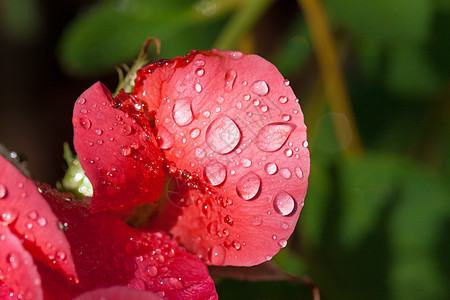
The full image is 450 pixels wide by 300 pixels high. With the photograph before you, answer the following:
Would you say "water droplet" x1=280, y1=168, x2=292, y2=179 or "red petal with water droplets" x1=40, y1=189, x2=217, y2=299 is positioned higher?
"water droplet" x1=280, y1=168, x2=292, y2=179

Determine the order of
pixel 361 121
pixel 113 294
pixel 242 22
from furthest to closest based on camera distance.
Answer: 1. pixel 361 121
2. pixel 242 22
3. pixel 113 294

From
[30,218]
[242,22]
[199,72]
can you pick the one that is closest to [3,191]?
[30,218]

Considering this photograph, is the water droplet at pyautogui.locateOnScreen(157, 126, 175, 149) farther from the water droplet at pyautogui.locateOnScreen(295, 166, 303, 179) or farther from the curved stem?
the curved stem

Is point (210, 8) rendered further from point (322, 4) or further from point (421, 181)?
point (421, 181)

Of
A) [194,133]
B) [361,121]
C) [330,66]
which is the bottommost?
[361,121]

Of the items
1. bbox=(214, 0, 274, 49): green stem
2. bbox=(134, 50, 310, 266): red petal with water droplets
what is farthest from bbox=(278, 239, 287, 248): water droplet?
bbox=(214, 0, 274, 49): green stem

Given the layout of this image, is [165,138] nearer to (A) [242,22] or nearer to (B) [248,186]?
(B) [248,186]
